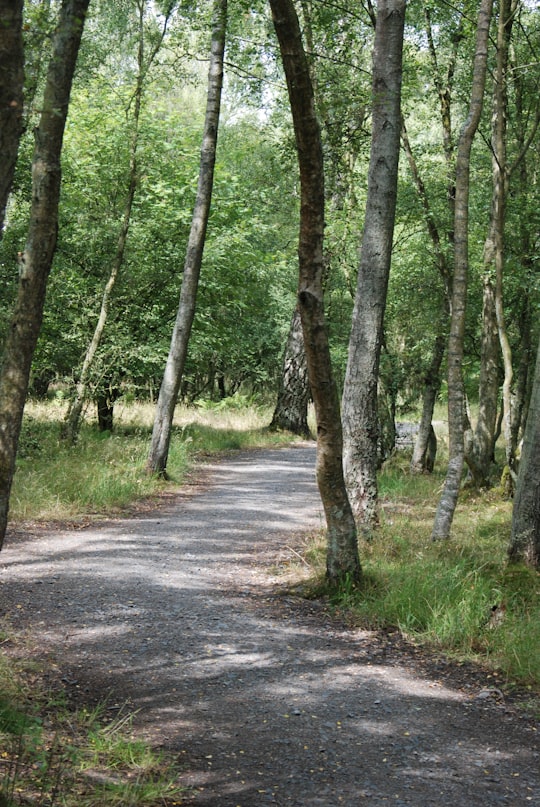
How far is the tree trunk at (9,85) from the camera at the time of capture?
3.17m

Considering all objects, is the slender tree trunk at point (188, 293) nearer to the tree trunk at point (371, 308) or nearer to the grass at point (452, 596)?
the tree trunk at point (371, 308)

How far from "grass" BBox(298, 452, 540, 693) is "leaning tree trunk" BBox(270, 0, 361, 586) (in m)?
0.46

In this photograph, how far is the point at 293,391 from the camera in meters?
25.3

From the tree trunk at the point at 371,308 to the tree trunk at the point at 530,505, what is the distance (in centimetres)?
181

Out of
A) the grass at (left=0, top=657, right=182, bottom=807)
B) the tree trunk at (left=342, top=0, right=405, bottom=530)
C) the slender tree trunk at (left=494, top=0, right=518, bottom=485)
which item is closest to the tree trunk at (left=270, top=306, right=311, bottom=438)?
the slender tree trunk at (left=494, top=0, right=518, bottom=485)

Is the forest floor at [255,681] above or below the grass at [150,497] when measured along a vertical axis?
below

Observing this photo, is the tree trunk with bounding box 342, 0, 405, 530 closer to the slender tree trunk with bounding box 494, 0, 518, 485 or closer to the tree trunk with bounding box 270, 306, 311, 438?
the slender tree trunk with bounding box 494, 0, 518, 485

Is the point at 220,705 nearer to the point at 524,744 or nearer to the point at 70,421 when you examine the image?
the point at 524,744

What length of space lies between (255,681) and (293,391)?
19769 mm

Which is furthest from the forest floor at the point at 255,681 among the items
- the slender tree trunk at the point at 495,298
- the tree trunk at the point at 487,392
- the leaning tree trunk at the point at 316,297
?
the tree trunk at the point at 487,392

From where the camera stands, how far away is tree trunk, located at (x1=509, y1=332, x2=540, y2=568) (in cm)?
800

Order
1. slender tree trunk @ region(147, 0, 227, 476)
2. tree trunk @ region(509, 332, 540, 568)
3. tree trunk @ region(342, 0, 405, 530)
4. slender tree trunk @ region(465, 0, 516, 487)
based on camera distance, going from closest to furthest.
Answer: tree trunk @ region(509, 332, 540, 568)
tree trunk @ region(342, 0, 405, 530)
slender tree trunk @ region(465, 0, 516, 487)
slender tree trunk @ region(147, 0, 227, 476)

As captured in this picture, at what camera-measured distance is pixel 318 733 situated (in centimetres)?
488

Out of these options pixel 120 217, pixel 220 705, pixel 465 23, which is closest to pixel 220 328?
pixel 120 217
